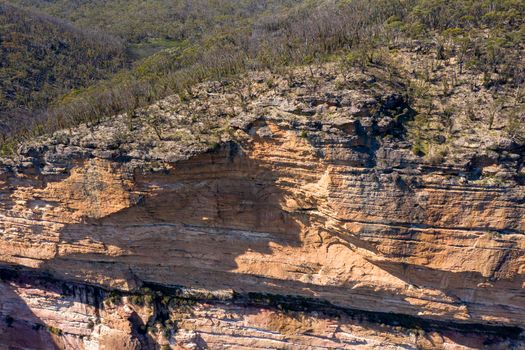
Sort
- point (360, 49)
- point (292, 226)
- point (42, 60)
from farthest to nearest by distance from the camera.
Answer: point (42, 60)
point (360, 49)
point (292, 226)

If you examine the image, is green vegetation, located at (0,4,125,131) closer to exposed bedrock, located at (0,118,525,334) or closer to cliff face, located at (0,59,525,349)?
exposed bedrock, located at (0,118,525,334)

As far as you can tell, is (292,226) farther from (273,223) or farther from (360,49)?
(360,49)

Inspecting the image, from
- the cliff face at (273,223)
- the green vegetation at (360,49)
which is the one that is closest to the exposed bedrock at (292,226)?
the cliff face at (273,223)

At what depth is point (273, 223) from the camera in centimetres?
1284

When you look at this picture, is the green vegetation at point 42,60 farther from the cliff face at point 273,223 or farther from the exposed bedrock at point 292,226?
the cliff face at point 273,223

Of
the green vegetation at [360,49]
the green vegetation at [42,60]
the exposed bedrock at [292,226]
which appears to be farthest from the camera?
the green vegetation at [42,60]

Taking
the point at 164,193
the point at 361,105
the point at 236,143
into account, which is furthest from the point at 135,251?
the point at 361,105

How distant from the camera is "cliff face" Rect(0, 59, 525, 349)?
35.7 feet

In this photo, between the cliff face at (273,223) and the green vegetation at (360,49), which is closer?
the cliff face at (273,223)

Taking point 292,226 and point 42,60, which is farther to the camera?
point 42,60

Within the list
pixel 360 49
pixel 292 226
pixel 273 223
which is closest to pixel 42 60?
pixel 273 223

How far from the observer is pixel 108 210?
12578mm

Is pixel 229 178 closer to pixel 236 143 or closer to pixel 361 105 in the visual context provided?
pixel 236 143

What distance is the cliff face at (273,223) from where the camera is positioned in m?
10.9
